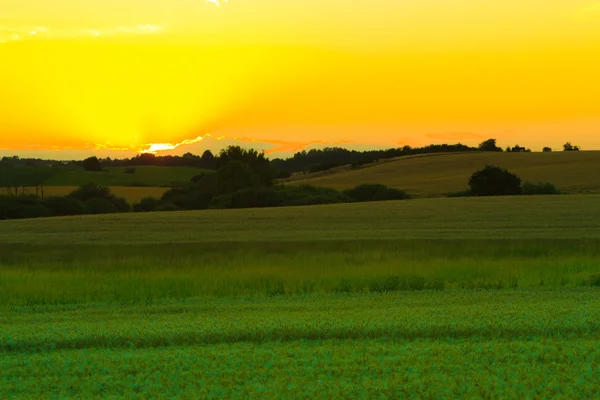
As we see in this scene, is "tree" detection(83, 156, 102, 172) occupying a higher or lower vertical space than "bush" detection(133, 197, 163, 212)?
higher

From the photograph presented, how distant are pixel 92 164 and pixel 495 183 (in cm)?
5474

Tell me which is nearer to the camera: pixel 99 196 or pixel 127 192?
pixel 99 196

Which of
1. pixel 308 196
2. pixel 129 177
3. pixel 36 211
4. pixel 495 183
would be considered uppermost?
pixel 129 177

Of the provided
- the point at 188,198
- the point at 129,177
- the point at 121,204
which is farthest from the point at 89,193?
the point at 129,177

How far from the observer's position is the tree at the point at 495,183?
52.5 metres

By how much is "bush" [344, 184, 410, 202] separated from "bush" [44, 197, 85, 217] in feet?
65.1

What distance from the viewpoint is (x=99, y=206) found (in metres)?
57.5

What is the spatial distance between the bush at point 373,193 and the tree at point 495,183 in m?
5.21

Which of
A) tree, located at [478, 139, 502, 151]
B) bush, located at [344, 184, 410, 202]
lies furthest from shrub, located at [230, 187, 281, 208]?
tree, located at [478, 139, 502, 151]

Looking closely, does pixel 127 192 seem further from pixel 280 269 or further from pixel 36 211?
pixel 280 269

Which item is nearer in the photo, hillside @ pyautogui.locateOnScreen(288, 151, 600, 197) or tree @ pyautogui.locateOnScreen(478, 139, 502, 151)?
hillside @ pyautogui.locateOnScreen(288, 151, 600, 197)

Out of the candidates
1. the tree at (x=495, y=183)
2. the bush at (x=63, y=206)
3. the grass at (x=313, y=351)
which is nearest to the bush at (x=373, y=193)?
the tree at (x=495, y=183)

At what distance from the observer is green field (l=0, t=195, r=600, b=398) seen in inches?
289

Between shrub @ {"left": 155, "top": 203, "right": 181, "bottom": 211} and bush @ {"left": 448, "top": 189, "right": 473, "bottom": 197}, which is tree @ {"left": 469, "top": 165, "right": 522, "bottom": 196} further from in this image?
shrub @ {"left": 155, "top": 203, "right": 181, "bottom": 211}
